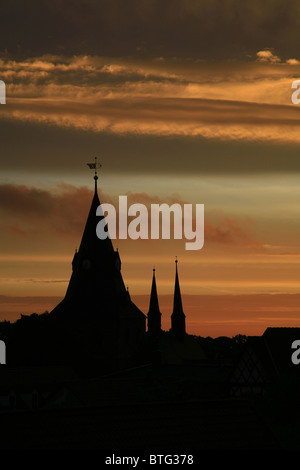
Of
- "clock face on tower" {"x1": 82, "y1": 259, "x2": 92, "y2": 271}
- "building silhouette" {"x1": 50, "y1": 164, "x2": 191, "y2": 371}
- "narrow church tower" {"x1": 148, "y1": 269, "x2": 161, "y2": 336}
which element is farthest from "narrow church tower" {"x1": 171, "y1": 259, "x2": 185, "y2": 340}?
"clock face on tower" {"x1": 82, "y1": 259, "x2": 92, "y2": 271}

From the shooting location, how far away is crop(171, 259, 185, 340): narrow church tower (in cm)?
19088

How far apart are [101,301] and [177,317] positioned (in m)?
48.7

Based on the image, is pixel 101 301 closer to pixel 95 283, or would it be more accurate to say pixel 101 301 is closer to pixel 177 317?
pixel 95 283

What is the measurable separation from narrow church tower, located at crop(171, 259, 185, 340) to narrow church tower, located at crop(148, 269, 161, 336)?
7.94 metres

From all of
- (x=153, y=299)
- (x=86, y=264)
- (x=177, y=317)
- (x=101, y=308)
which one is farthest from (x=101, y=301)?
(x=177, y=317)

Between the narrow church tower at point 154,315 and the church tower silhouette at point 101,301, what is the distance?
34.8 metres

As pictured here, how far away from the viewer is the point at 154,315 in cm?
18225

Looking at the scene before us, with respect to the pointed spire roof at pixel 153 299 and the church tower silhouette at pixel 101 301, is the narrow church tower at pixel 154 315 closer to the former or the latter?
the pointed spire roof at pixel 153 299

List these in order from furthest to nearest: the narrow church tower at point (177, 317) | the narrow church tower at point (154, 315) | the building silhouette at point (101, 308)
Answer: the narrow church tower at point (177, 317) < the narrow church tower at point (154, 315) < the building silhouette at point (101, 308)

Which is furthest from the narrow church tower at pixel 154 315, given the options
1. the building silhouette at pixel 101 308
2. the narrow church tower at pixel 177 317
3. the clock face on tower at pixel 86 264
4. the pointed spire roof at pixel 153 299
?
the clock face on tower at pixel 86 264

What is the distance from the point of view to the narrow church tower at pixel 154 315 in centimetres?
18225

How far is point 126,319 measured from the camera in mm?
144750

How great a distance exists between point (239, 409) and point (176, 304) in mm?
147548

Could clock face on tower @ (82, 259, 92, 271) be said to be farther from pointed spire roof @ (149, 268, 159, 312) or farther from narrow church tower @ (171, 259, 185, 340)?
narrow church tower @ (171, 259, 185, 340)
